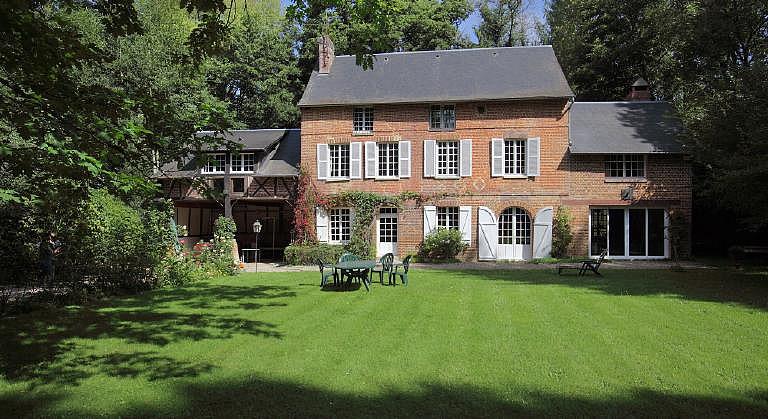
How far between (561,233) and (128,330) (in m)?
A: 15.4

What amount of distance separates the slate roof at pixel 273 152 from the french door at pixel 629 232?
38.7 feet

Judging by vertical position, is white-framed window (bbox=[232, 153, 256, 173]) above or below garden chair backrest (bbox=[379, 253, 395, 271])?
above

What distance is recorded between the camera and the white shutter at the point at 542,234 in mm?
18969

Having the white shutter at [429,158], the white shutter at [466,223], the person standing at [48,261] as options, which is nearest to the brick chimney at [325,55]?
the white shutter at [429,158]

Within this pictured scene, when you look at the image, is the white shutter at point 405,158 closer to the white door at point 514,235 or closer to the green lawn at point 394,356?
the white door at point 514,235

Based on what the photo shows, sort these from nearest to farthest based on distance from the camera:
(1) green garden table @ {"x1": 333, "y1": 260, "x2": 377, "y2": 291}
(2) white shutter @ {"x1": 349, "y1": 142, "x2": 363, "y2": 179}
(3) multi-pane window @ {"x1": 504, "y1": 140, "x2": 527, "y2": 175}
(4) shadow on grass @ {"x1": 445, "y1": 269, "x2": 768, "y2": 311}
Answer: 1. (4) shadow on grass @ {"x1": 445, "y1": 269, "x2": 768, "y2": 311}
2. (1) green garden table @ {"x1": 333, "y1": 260, "x2": 377, "y2": 291}
3. (3) multi-pane window @ {"x1": 504, "y1": 140, "x2": 527, "y2": 175}
4. (2) white shutter @ {"x1": 349, "y1": 142, "x2": 363, "y2": 179}

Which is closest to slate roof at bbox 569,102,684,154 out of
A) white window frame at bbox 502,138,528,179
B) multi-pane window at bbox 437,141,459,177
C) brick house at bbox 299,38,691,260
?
brick house at bbox 299,38,691,260

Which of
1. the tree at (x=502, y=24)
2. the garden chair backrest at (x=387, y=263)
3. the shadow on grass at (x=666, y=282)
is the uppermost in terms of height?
the tree at (x=502, y=24)

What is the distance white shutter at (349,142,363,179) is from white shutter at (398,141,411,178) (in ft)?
5.16

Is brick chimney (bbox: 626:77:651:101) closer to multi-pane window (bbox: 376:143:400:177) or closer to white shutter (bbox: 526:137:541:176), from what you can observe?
white shutter (bbox: 526:137:541:176)

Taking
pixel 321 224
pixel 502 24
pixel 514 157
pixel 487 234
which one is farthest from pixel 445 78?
pixel 502 24

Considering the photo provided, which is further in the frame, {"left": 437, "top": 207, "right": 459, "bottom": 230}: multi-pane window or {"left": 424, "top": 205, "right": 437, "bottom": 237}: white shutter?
{"left": 437, "top": 207, "right": 459, "bottom": 230}: multi-pane window

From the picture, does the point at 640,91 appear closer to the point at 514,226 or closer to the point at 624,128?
the point at 624,128

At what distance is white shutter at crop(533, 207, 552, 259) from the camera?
19.0 m
